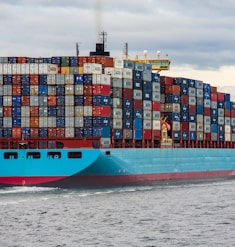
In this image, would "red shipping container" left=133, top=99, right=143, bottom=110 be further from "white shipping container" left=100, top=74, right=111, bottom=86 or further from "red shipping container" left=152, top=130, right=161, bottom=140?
"white shipping container" left=100, top=74, right=111, bottom=86

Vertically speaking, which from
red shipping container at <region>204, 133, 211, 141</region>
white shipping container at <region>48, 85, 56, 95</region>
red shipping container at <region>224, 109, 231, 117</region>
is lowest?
red shipping container at <region>204, 133, 211, 141</region>

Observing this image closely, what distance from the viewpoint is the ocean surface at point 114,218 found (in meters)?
47.2

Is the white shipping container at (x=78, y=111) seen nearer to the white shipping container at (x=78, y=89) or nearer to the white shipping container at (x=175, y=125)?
the white shipping container at (x=78, y=89)

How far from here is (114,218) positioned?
5650cm

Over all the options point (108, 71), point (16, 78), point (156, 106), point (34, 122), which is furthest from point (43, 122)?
point (156, 106)

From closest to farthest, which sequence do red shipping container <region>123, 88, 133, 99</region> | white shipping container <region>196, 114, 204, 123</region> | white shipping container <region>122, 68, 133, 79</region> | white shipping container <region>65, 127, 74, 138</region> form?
white shipping container <region>65, 127, 74, 138</region> → red shipping container <region>123, 88, 133, 99</region> → white shipping container <region>122, 68, 133, 79</region> → white shipping container <region>196, 114, 204, 123</region>

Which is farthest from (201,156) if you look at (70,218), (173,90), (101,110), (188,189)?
(70,218)

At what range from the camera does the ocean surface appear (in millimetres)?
47250

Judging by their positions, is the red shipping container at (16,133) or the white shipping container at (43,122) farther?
the red shipping container at (16,133)

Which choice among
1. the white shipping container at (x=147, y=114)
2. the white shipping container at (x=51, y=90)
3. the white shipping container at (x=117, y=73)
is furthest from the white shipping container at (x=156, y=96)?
the white shipping container at (x=51, y=90)

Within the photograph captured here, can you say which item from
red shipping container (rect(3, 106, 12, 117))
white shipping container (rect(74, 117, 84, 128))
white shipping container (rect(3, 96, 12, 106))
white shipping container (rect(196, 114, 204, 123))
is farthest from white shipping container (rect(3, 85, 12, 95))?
white shipping container (rect(196, 114, 204, 123))

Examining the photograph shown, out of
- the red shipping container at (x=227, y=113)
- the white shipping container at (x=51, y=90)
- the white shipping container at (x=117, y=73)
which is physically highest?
the white shipping container at (x=117, y=73)

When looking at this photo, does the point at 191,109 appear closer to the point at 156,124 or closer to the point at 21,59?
the point at 156,124

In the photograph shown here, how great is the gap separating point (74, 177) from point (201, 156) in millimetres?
27368
